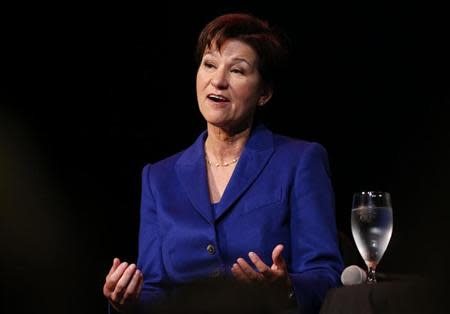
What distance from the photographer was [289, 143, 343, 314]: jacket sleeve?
5.94ft

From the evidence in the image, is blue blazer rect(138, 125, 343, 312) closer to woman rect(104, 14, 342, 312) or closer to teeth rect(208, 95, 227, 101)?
woman rect(104, 14, 342, 312)

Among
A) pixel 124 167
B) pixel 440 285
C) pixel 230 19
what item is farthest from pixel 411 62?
pixel 440 285

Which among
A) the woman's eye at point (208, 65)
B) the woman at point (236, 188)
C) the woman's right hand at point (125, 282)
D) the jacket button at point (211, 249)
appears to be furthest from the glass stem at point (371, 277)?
the woman's eye at point (208, 65)

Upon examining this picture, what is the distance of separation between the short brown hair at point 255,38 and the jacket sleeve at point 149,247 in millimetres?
467

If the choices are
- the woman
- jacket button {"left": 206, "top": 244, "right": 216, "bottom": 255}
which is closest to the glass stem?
the woman

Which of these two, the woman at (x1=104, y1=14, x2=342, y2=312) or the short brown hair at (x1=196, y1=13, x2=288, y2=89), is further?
the short brown hair at (x1=196, y1=13, x2=288, y2=89)

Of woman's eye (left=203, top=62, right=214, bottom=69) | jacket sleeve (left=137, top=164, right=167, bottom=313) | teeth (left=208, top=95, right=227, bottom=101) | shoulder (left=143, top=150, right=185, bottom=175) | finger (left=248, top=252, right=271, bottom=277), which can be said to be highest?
woman's eye (left=203, top=62, right=214, bottom=69)

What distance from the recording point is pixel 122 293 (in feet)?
5.56

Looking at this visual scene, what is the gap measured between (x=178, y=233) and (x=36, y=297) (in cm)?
A: 127

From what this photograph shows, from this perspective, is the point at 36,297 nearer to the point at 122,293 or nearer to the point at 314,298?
the point at 122,293

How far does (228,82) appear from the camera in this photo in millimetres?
2223

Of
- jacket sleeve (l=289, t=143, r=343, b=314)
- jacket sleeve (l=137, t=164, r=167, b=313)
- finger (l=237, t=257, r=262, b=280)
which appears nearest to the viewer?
finger (l=237, t=257, r=262, b=280)

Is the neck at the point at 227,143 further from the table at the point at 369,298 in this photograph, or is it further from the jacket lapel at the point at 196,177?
the table at the point at 369,298

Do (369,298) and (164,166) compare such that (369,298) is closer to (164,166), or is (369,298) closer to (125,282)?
(125,282)
